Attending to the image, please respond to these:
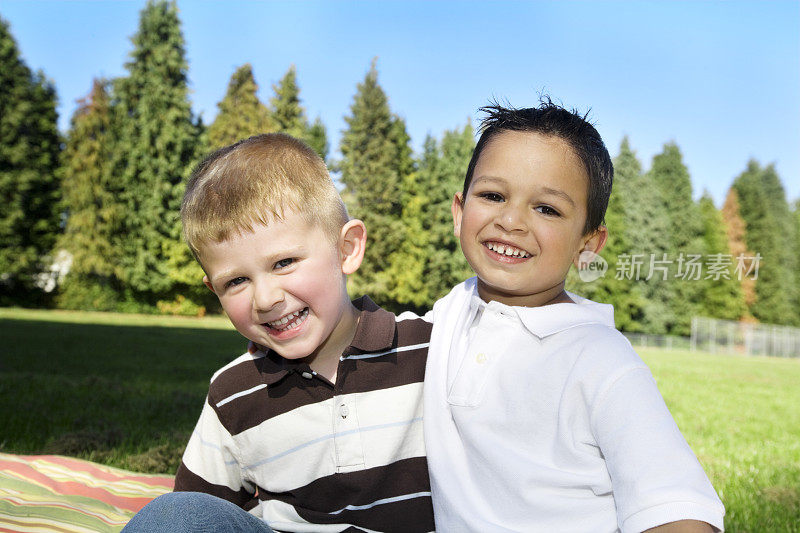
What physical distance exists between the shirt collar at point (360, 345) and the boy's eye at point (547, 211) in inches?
21.8

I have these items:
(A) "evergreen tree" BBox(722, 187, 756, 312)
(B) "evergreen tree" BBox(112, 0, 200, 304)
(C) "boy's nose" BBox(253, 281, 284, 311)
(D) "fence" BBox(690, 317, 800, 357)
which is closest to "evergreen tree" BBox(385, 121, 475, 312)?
(B) "evergreen tree" BBox(112, 0, 200, 304)

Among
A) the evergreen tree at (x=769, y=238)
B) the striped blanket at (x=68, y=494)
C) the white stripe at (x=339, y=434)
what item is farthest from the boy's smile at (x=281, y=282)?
the evergreen tree at (x=769, y=238)

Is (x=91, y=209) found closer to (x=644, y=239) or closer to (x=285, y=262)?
(x=644, y=239)

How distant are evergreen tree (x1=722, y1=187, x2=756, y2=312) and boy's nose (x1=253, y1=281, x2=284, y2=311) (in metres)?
34.7

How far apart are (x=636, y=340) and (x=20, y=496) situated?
2656 cm

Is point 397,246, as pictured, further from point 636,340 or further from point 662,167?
point 662,167

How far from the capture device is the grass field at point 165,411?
3.83m

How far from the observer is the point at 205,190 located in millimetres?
1743

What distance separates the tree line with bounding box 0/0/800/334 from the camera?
960 inches

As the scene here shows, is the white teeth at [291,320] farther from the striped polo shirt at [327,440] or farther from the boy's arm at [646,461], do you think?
the boy's arm at [646,461]

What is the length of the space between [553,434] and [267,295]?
0.79m

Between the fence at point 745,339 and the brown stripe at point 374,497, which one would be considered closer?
the brown stripe at point 374,497

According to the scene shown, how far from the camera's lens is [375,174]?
25906mm

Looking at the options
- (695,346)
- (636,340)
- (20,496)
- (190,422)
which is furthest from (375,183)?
(20,496)
